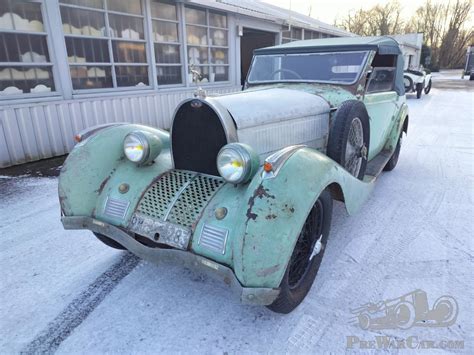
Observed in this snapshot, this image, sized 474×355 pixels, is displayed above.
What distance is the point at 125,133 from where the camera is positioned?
105 inches

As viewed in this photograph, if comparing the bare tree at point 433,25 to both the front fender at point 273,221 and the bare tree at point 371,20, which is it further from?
the front fender at point 273,221

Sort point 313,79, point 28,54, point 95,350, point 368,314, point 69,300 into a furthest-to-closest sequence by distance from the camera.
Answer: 1. point 28,54
2. point 313,79
3. point 69,300
4. point 368,314
5. point 95,350

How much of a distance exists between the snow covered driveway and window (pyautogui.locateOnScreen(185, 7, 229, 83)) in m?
6.47

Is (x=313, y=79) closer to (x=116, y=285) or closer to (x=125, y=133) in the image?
(x=125, y=133)

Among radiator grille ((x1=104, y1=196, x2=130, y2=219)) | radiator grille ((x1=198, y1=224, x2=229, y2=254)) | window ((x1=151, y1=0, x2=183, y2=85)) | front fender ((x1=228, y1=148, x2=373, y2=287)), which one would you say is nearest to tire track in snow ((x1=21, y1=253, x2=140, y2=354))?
radiator grille ((x1=104, y1=196, x2=130, y2=219))

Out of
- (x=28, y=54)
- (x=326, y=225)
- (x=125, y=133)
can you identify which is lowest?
(x=326, y=225)

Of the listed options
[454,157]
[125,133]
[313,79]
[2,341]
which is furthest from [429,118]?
[2,341]

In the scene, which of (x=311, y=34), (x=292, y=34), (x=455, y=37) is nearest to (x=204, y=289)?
(x=292, y=34)

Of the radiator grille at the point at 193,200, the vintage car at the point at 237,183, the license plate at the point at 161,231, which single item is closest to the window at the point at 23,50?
the vintage car at the point at 237,183

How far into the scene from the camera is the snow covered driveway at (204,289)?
1.86 metres

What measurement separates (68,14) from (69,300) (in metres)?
5.63

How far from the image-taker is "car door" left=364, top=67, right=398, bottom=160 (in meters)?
3.63

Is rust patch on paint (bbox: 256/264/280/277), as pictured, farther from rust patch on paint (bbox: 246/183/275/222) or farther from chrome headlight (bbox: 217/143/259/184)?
chrome headlight (bbox: 217/143/259/184)

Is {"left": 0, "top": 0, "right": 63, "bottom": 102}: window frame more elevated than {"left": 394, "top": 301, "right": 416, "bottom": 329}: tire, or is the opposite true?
{"left": 0, "top": 0, "right": 63, "bottom": 102}: window frame
